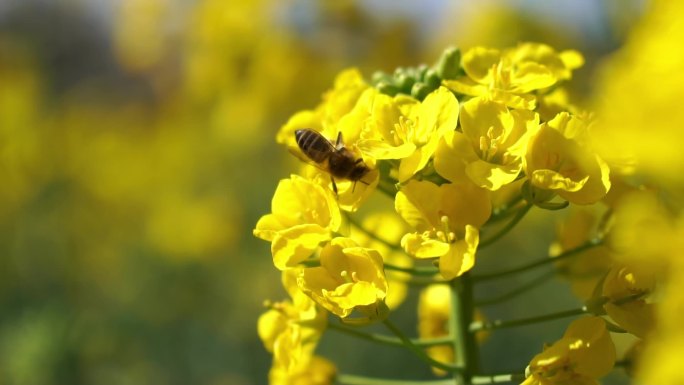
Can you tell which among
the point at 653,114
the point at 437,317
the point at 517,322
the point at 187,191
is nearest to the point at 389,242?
the point at 437,317

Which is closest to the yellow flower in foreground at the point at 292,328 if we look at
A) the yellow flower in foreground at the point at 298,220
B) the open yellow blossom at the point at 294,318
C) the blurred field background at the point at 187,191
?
the open yellow blossom at the point at 294,318

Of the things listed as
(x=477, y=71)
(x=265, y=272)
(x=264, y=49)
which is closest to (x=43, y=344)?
(x=265, y=272)

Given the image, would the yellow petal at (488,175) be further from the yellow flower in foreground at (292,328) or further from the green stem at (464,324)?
the yellow flower in foreground at (292,328)

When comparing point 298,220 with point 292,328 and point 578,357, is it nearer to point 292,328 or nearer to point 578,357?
point 292,328

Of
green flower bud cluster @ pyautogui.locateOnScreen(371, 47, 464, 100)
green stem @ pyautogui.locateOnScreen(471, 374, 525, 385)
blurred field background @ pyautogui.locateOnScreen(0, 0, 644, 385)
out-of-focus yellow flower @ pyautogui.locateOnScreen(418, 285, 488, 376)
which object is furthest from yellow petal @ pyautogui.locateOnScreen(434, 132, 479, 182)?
blurred field background @ pyautogui.locateOnScreen(0, 0, 644, 385)

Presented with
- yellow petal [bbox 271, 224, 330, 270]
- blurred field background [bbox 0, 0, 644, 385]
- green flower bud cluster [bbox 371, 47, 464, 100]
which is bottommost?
blurred field background [bbox 0, 0, 644, 385]

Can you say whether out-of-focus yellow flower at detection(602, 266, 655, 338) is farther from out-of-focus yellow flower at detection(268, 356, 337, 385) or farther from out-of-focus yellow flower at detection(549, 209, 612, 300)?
out-of-focus yellow flower at detection(268, 356, 337, 385)
